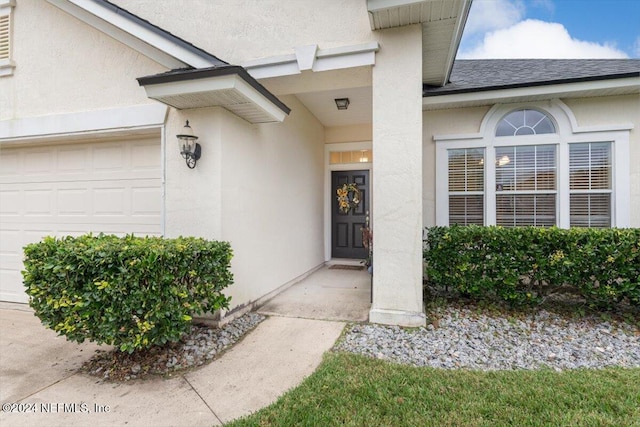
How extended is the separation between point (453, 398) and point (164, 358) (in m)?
2.84

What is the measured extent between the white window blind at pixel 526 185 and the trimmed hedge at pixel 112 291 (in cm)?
532

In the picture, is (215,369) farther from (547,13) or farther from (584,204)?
(547,13)

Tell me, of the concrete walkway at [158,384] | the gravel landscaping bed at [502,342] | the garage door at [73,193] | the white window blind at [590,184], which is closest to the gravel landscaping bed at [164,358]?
the concrete walkway at [158,384]

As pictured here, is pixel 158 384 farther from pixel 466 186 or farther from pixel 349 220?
pixel 349 220

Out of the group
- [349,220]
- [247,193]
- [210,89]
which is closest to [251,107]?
[210,89]

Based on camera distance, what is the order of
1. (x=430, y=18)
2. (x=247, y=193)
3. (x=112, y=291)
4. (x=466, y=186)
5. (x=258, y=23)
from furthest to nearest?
(x=466, y=186) < (x=247, y=193) < (x=258, y=23) < (x=430, y=18) < (x=112, y=291)

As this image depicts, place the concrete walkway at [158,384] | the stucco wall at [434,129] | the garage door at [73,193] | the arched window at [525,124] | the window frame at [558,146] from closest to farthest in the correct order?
the concrete walkway at [158,384] < the garage door at [73,193] < the window frame at [558,146] < the arched window at [525,124] < the stucco wall at [434,129]

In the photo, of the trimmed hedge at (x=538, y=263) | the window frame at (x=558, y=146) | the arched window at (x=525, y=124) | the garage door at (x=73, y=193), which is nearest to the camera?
the trimmed hedge at (x=538, y=263)

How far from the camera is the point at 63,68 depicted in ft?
16.0

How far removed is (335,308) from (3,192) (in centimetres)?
608

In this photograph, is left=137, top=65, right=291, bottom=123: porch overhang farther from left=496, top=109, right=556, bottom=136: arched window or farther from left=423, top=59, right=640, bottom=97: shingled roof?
left=496, top=109, right=556, bottom=136: arched window

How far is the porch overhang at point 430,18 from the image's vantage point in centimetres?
357

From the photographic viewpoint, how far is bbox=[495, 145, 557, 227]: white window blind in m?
5.46

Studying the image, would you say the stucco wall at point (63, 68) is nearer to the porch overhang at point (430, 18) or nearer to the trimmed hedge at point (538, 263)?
the porch overhang at point (430, 18)
